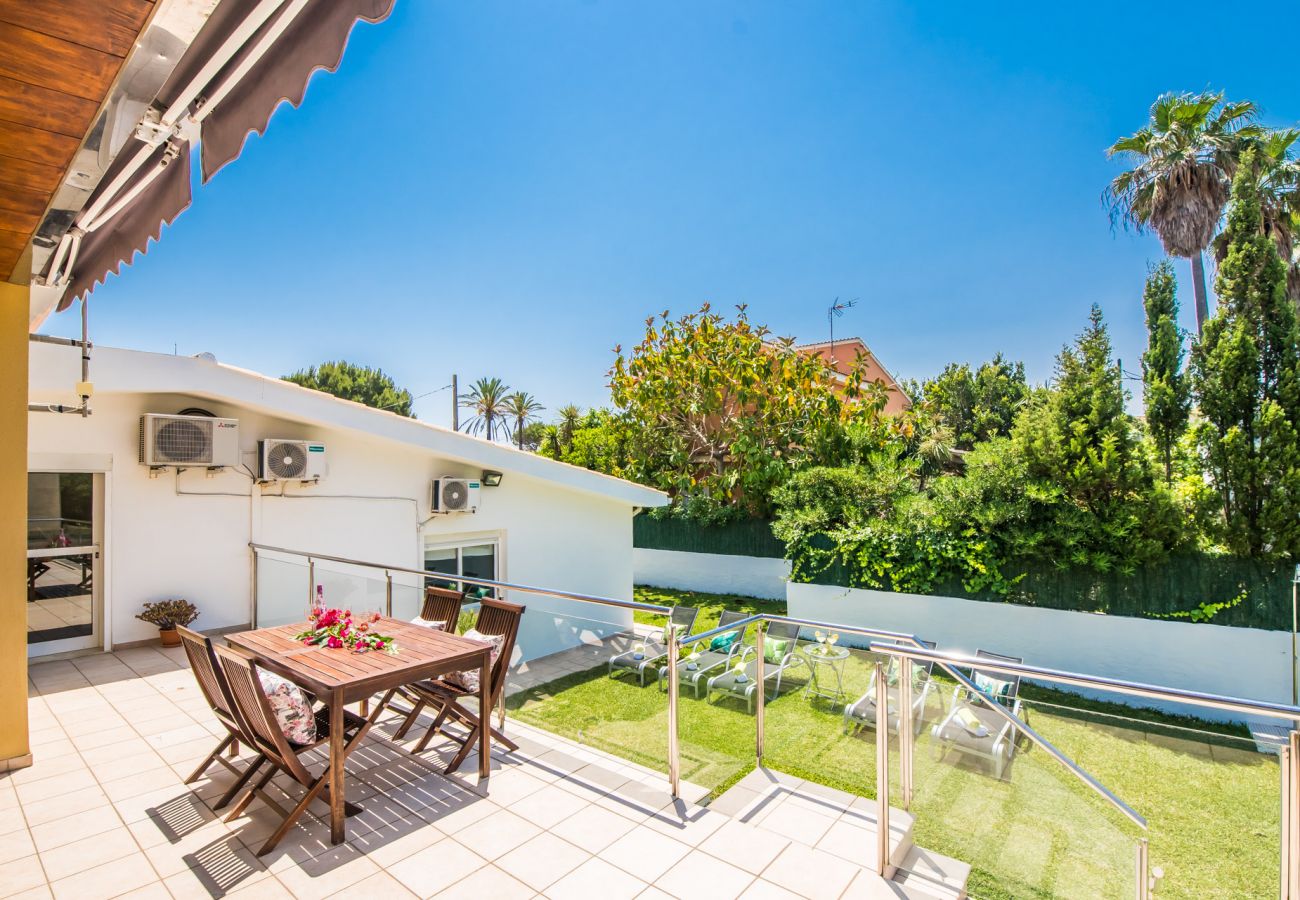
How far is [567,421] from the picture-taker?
3512cm

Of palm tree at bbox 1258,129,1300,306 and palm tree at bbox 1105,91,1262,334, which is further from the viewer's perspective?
palm tree at bbox 1258,129,1300,306

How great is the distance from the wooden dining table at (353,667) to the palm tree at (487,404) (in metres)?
39.4

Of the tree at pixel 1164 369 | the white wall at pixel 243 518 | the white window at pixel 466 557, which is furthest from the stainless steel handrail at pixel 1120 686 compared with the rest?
the tree at pixel 1164 369

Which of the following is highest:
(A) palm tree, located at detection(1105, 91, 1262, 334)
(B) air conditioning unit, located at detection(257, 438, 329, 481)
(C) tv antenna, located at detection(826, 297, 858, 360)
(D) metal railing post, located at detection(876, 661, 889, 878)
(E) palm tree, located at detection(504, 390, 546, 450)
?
(A) palm tree, located at detection(1105, 91, 1262, 334)

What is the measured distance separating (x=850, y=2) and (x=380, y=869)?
Answer: 1204 cm

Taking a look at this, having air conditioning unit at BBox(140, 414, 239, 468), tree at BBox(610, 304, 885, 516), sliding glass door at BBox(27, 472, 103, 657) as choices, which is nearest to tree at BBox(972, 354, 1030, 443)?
tree at BBox(610, 304, 885, 516)

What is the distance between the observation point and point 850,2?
31.3ft

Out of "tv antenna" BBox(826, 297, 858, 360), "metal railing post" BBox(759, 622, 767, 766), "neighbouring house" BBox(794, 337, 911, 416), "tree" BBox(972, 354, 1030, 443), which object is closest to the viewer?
"metal railing post" BBox(759, 622, 767, 766)

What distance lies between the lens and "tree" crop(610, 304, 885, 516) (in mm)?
15148

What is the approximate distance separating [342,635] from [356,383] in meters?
36.6

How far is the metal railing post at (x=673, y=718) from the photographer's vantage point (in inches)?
149

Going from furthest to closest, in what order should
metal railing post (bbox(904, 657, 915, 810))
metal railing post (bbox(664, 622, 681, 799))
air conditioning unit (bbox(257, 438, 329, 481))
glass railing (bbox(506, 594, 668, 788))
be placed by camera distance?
air conditioning unit (bbox(257, 438, 329, 481))
glass railing (bbox(506, 594, 668, 788))
metal railing post (bbox(664, 622, 681, 799))
metal railing post (bbox(904, 657, 915, 810))

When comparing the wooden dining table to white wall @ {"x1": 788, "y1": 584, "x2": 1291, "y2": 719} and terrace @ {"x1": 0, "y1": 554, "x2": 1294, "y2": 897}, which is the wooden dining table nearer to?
terrace @ {"x1": 0, "y1": 554, "x2": 1294, "y2": 897}

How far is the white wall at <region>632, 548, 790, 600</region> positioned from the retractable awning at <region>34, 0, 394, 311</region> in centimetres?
1312
